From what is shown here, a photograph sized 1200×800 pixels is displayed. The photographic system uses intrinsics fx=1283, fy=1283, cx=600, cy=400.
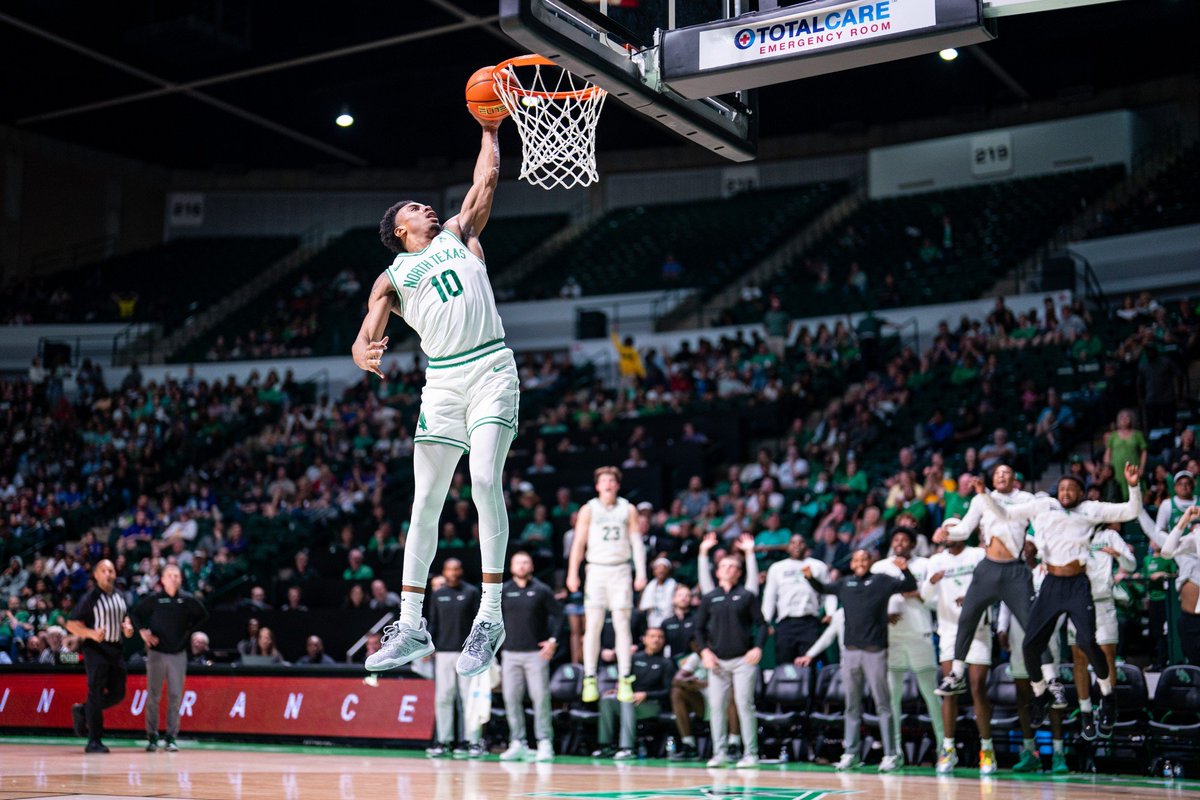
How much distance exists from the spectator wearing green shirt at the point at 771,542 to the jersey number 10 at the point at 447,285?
37.0ft

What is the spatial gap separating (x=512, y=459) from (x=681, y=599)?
26.9 feet

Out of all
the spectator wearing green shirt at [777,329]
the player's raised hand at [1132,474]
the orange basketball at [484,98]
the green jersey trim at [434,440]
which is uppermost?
the spectator wearing green shirt at [777,329]

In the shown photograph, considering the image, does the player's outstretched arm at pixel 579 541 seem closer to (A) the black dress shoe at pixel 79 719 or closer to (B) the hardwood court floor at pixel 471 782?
(B) the hardwood court floor at pixel 471 782

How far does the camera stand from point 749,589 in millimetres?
14445

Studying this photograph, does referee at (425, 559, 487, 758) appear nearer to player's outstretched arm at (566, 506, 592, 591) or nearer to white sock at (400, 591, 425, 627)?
player's outstretched arm at (566, 506, 592, 591)

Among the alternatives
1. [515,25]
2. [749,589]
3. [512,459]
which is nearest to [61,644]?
[512,459]

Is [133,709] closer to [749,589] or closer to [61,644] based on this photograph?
[61,644]

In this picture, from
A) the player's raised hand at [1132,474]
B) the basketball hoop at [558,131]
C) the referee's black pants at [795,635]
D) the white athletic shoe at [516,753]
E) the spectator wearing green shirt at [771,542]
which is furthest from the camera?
the spectator wearing green shirt at [771,542]

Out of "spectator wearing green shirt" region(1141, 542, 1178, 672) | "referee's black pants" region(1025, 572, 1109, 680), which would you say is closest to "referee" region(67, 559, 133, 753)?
"referee's black pants" region(1025, 572, 1109, 680)

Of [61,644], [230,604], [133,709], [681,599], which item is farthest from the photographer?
[230,604]

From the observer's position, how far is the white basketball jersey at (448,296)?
6.98 metres

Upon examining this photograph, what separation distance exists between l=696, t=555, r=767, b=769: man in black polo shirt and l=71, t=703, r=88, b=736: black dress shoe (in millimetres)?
8512

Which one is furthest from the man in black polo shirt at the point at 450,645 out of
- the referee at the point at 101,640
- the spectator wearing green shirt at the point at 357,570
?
the spectator wearing green shirt at the point at 357,570

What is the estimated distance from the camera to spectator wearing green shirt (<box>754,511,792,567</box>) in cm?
1766
